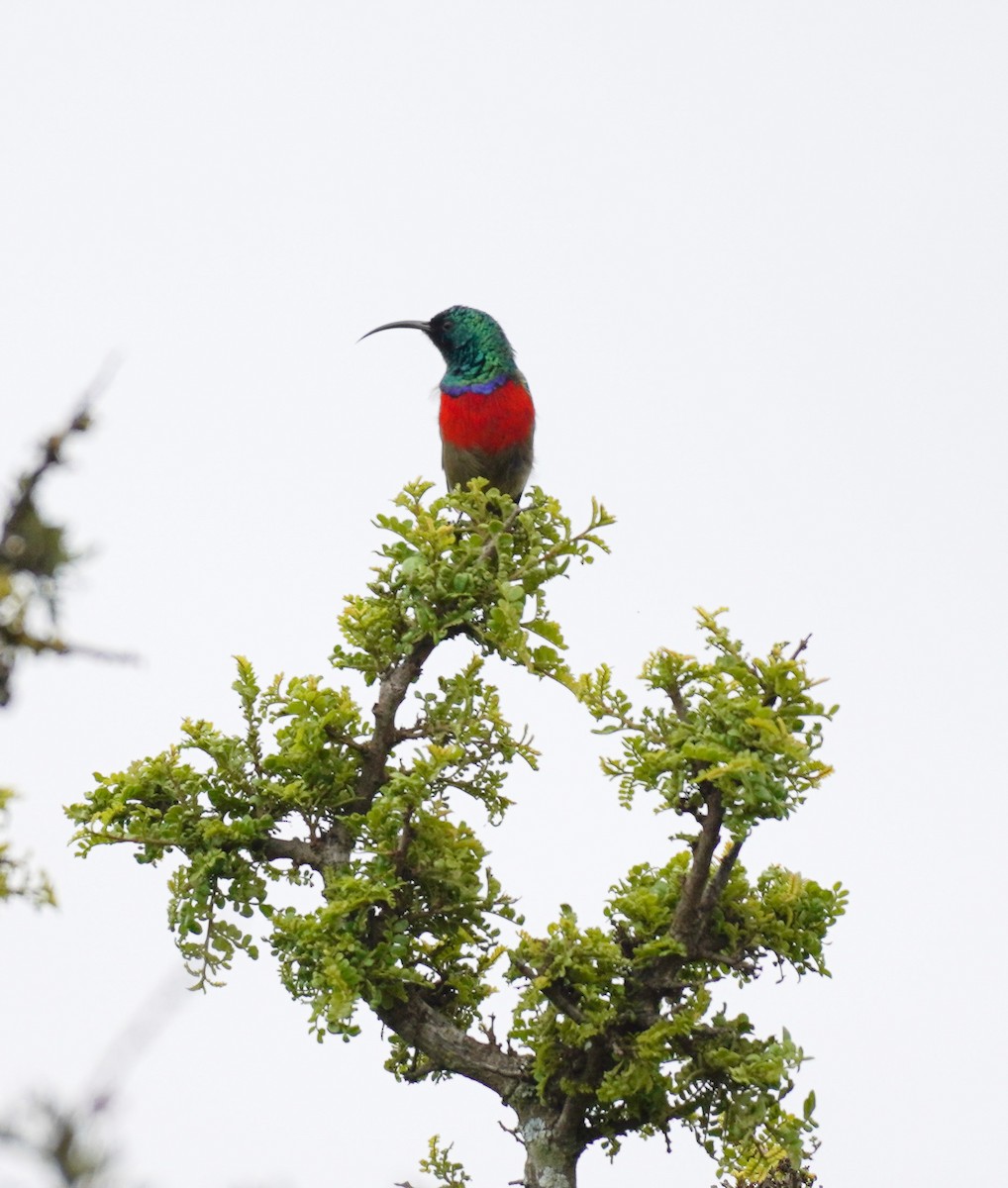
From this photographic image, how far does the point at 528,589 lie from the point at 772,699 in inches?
30.4

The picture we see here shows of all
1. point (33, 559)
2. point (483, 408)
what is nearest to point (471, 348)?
point (483, 408)

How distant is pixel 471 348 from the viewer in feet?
18.1

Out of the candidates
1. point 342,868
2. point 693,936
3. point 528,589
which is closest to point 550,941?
point 693,936

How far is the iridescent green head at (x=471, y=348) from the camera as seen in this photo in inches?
214

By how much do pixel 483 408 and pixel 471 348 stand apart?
0.34 m

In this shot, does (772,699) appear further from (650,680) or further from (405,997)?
(405,997)

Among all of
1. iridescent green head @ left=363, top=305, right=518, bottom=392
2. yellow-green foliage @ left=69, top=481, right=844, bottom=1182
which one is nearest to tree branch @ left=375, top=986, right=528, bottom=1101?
yellow-green foliage @ left=69, top=481, right=844, bottom=1182

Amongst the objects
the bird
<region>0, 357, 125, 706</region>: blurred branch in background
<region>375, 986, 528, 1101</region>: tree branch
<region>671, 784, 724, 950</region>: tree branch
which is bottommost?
<region>0, 357, 125, 706</region>: blurred branch in background

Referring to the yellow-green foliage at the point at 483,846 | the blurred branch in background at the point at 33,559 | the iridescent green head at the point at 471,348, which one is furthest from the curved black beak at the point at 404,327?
the blurred branch in background at the point at 33,559

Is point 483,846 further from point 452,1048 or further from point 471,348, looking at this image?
point 471,348

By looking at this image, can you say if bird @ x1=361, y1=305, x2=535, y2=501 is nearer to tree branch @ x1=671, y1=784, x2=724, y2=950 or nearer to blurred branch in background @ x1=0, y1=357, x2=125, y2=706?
tree branch @ x1=671, y1=784, x2=724, y2=950

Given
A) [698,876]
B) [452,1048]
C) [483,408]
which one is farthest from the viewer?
[483,408]

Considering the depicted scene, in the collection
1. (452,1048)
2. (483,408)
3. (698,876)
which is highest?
(483,408)

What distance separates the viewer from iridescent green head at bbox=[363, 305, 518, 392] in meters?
5.44
